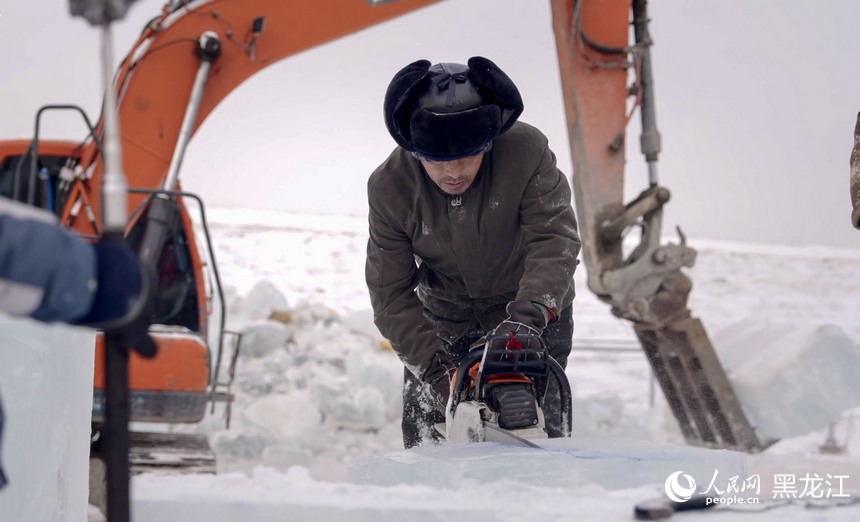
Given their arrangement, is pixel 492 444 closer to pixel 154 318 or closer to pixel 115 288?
pixel 115 288

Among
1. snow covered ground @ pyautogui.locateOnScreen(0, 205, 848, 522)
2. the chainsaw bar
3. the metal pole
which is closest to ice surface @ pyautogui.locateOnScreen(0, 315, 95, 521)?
snow covered ground @ pyautogui.locateOnScreen(0, 205, 848, 522)

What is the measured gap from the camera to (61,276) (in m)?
0.92

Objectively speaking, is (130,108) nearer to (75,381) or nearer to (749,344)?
(75,381)

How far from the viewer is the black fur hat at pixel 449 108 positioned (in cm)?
233

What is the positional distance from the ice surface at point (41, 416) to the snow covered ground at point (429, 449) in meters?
0.24

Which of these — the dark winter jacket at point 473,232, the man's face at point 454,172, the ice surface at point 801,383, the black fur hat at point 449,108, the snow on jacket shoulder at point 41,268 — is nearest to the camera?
the snow on jacket shoulder at point 41,268

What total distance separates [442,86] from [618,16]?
2474 millimetres

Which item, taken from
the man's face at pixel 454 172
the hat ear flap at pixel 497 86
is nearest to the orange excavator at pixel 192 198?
the man's face at pixel 454 172

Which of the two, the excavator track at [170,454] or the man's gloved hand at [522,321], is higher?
the man's gloved hand at [522,321]
